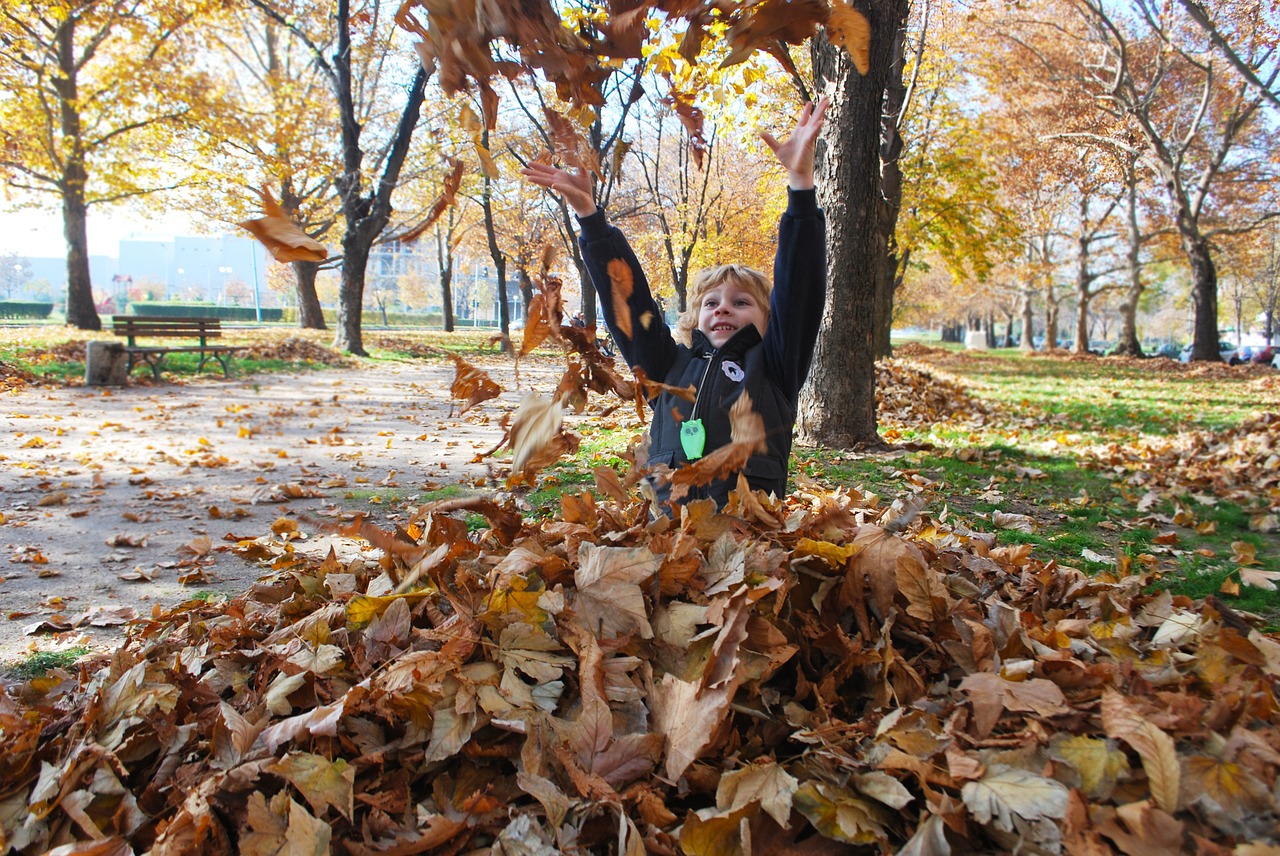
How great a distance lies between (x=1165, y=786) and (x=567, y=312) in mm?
1401

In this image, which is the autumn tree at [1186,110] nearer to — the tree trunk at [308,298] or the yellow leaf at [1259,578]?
the yellow leaf at [1259,578]

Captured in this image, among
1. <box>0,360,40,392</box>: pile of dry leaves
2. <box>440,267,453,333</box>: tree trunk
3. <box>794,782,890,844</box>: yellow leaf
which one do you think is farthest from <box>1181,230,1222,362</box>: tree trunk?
<box>440,267,453,333</box>: tree trunk

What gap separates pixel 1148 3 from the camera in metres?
16.1

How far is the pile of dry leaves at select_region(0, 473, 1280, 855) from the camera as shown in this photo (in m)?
1.16

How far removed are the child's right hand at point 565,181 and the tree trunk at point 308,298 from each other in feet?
84.6

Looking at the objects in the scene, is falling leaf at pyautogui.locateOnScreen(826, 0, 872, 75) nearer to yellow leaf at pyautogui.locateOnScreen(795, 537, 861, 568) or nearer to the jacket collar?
yellow leaf at pyautogui.locateOnScreen(795, 537, 861, 568)

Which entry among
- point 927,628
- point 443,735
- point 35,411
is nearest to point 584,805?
point 443,735

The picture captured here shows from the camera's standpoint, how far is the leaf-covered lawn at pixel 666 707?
3.81 feet

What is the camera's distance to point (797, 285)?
8.74 ft

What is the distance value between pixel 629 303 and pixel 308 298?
26.7 meters

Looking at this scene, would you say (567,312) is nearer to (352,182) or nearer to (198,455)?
(198,455)

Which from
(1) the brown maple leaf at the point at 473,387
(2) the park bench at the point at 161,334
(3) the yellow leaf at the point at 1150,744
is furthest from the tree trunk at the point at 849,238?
(2) the park bench at the point at 161,334

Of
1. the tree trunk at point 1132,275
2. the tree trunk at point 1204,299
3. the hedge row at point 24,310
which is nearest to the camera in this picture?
the tree trunk at point 1204,299

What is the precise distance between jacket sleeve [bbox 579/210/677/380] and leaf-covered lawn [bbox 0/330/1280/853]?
75cm
